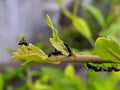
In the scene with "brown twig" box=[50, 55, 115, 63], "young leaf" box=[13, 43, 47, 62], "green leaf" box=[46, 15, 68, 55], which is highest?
"green leaf" box=[46, 15, 68, 55]

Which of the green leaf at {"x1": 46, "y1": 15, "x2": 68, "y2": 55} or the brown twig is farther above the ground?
the green leaf at {"x1": 46, "y1": 15, "x2": 68, "y2": 55}

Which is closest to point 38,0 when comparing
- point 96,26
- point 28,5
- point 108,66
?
point 28,5

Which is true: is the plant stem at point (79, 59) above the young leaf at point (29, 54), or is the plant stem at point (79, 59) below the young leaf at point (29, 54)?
below

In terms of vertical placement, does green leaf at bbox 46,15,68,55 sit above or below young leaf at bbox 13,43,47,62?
above

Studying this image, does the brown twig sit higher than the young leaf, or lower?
lower
